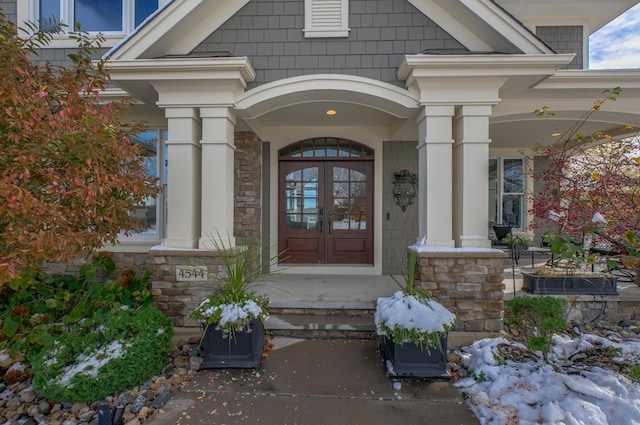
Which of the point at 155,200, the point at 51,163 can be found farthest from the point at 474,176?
the point at 155,200

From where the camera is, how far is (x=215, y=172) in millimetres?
3900

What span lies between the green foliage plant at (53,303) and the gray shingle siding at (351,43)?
296 centimetres

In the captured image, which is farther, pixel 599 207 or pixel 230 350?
pixel 599 207

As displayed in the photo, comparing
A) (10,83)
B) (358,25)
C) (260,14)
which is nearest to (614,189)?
(358,25)

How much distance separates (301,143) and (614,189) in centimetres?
431

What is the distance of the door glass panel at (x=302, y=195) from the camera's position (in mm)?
6000

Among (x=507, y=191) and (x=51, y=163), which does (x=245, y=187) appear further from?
(x=507, y=191)

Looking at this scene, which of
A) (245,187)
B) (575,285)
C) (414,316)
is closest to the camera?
(414,316)

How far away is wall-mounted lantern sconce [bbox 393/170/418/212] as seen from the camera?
5.77m

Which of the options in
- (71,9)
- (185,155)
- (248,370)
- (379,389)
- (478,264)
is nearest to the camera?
(379,389)

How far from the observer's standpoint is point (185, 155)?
3922 mm

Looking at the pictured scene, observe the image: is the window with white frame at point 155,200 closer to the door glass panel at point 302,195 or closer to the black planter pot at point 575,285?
the door glass panel at point 302,195

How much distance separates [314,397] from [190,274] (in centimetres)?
199

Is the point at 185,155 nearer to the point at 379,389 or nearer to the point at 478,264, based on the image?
the point at 379,389
